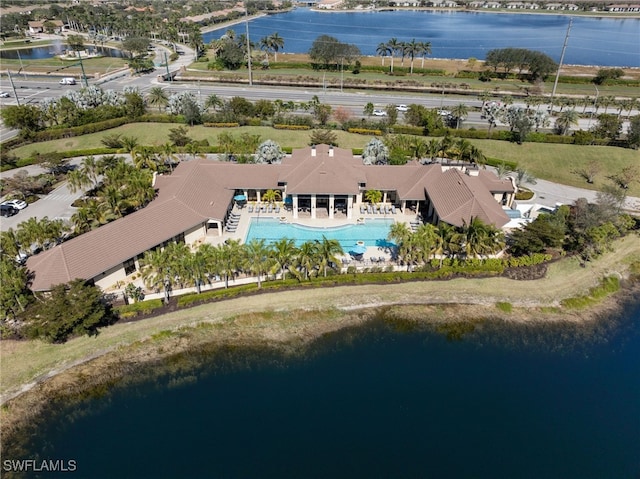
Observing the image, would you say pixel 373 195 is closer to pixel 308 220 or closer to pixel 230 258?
pixel 308 220

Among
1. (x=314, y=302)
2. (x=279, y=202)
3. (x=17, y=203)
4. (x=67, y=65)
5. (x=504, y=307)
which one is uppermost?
(x=67, y=65)

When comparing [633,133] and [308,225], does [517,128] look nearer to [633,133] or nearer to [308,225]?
[633,133]

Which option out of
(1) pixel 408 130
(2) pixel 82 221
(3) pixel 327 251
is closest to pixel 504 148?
(1) pixel 408 130

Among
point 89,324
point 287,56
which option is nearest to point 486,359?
point 89,324

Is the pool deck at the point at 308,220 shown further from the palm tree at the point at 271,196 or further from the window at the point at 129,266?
the window at the point at 129,266

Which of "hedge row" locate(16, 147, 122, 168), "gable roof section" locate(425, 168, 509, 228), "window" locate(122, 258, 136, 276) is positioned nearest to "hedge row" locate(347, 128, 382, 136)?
"gable roof section" locate(425, 168, 509, 228)

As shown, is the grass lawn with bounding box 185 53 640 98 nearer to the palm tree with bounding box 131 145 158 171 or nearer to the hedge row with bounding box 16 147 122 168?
the hedge row with bounding box 16 147 122 168
